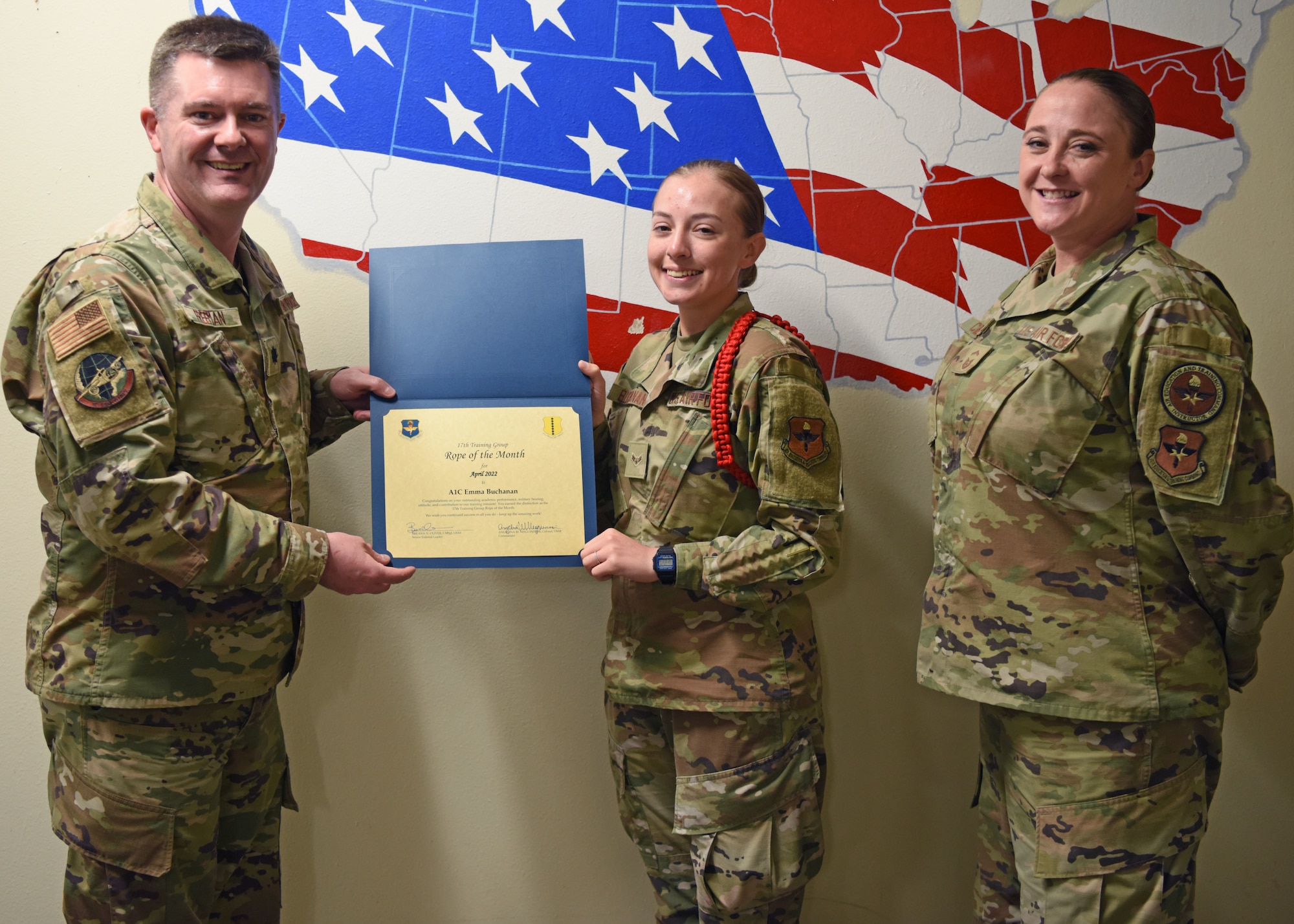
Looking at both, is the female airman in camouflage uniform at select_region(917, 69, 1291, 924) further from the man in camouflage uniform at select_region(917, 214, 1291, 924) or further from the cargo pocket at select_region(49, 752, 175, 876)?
the cargo pocket at select_region(49, 752, 175, 876)

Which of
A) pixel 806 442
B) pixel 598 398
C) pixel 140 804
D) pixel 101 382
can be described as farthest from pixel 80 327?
pixel 806 442

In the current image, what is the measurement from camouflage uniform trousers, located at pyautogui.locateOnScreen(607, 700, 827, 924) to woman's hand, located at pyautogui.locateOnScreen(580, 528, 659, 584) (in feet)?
0.94

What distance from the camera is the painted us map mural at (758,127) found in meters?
1.90

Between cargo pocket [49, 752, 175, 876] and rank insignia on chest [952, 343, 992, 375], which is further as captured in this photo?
rank insignia on chest [952, 343, 992, 375]

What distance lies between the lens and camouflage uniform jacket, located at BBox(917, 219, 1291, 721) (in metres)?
1.33

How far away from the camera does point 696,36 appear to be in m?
1.93

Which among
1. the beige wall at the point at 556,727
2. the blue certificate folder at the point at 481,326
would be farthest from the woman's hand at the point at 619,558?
the beige wall at the point at 556,727

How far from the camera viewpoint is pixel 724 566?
149 cm

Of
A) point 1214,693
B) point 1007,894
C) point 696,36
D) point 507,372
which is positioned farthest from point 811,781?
point 696,36

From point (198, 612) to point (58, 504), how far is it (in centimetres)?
29

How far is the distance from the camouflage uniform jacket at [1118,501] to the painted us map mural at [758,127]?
20.6 inches

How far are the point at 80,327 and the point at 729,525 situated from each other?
1.08 meters

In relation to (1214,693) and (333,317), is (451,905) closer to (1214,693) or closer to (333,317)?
(333,317)
